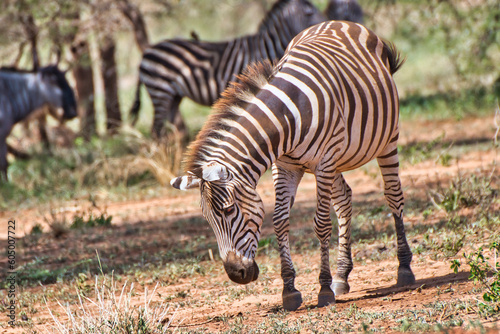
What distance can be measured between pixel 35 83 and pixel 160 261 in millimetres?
6182

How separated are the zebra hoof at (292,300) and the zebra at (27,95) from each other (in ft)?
22.9

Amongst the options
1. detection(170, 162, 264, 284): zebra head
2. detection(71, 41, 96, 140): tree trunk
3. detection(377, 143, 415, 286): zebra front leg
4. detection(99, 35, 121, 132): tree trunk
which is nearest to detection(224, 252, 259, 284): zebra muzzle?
detection(170, 162, 264, 284): zebra head

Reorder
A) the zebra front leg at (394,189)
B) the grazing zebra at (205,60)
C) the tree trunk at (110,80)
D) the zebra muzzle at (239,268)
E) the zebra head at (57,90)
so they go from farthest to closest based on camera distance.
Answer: the tree trunk at (110,80) → the zebra head at (57,90) → the grazing zebra at (205,60) → the zebra front leg at (394,189) → the zebra muzzle at (239,268)

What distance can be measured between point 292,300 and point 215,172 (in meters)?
1.18

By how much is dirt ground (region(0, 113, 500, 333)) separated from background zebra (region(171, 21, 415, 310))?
0.80 ft

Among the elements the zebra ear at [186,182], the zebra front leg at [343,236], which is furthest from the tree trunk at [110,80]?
the zebra ear at [186,182]

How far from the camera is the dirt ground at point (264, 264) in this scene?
13.0 ft

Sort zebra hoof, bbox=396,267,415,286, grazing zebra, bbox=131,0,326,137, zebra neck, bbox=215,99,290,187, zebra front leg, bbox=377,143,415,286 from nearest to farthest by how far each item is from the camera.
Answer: zebra neck, bbox=215,99,290,187, zebra hoof, bbox=396,267,415,286, zebra front leg, bbox=377,143,415,286, grazing zebra, bbox=131,0,326,137

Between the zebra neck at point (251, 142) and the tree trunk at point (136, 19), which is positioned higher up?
the zebra neck at point (251, 142)

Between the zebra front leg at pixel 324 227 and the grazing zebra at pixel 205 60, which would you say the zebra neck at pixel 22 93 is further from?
the zebra front leg at pixel 324 227

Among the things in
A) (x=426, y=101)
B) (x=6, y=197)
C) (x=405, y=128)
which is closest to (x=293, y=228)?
(x=6, y=197)

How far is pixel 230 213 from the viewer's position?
355 centimetres

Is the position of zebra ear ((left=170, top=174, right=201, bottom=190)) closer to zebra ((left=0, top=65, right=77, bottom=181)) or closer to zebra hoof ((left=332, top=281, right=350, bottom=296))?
zebra hoof ((left=332, top=281, right=350, bottom=296))

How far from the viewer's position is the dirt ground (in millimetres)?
3967
